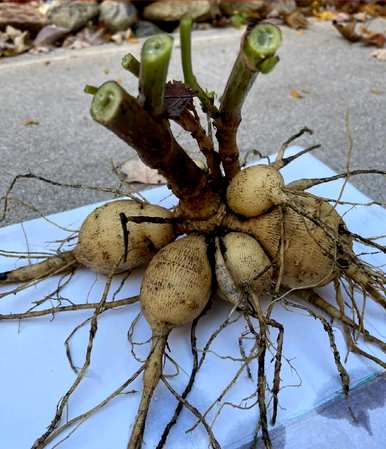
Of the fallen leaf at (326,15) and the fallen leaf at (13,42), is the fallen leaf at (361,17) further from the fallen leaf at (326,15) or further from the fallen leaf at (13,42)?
the fallen leaf at (13,42)

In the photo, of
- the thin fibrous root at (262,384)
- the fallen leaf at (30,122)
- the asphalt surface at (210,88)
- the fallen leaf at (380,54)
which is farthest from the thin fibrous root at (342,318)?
the fallen leaf at (380,54)

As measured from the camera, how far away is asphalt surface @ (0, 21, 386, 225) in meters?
1.46

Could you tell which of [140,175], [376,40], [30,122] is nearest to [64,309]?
[140,175]

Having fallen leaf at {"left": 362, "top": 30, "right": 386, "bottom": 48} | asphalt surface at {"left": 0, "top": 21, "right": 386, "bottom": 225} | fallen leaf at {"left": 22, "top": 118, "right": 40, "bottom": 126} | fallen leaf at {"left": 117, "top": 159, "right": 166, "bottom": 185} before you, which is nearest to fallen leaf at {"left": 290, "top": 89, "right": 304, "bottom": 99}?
asphalt surface at {"left": 0, "top": 21, "right": 386, "bottom": 225}

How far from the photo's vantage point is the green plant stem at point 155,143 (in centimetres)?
58

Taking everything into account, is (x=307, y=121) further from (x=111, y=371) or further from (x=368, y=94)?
(x=111, y=371)

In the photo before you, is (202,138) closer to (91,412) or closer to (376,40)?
(91,412)

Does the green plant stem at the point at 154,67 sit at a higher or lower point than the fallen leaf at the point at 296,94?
higher

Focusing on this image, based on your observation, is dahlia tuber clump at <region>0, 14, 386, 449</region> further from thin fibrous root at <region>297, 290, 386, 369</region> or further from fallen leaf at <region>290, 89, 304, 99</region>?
fallen leaf at <region>290, 89, 304, 99</region>

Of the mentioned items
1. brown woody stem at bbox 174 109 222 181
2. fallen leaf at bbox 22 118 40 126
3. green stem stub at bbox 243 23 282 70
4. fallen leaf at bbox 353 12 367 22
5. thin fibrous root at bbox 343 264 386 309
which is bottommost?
fallen leaf at bbox 22 118 40 126

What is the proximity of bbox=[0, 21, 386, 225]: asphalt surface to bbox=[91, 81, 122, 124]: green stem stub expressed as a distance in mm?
726

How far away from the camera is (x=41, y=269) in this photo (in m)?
0.86

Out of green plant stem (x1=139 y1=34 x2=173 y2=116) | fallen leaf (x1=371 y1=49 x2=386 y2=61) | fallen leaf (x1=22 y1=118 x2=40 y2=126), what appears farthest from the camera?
fallen leaf (x1=371 y1=49 x2=386 y2=61)

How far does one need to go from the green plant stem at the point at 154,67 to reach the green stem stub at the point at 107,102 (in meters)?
0.04
